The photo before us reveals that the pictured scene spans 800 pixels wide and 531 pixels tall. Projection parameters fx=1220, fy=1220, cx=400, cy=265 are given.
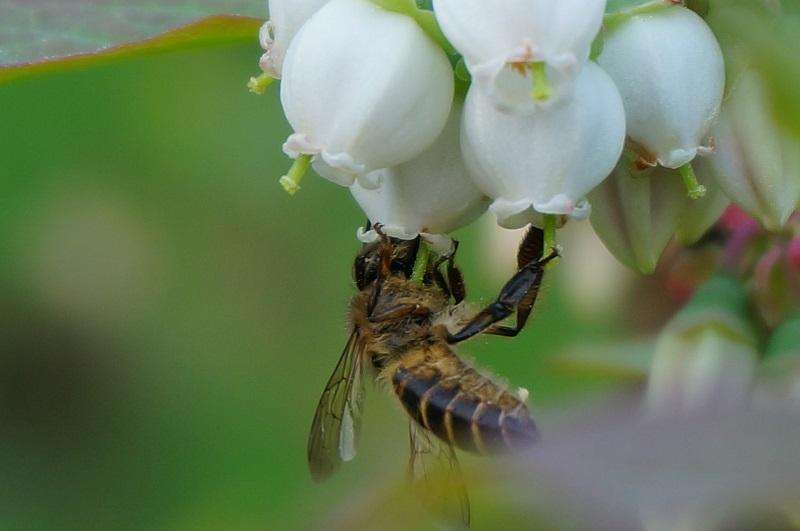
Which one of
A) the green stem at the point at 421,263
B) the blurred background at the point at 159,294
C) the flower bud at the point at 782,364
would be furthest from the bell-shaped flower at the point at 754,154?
the blurred background at the point at 159,294

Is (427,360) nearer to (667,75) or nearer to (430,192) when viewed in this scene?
(430,192)

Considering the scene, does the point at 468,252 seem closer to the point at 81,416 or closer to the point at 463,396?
the point at 81,416

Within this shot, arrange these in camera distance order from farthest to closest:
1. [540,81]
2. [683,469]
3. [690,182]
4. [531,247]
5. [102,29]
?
[102,29]
[531,247]
[690,182]
[540,81]
[683,469]

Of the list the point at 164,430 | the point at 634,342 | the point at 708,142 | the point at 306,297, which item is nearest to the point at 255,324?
the point at 306,297

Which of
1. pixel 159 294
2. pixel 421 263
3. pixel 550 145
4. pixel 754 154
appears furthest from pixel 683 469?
pixel 159 294

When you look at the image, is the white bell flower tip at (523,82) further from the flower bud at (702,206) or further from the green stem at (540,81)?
the flower bud at (702,206)

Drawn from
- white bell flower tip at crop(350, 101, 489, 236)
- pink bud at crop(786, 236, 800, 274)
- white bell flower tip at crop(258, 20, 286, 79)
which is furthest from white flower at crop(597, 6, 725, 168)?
pink bud at crop(786, 236, 800, 274)
